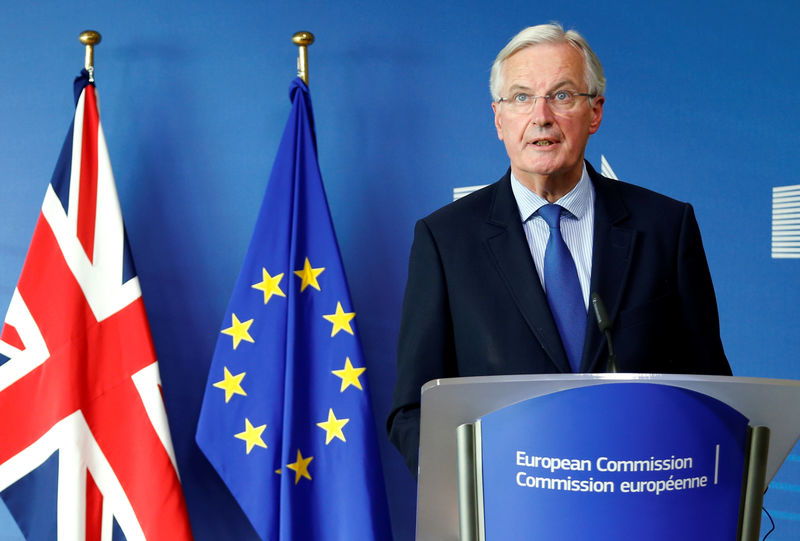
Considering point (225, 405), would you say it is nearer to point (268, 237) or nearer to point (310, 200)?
point (268, 237)

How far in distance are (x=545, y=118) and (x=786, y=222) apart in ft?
4.20

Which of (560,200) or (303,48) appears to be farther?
(303,48)

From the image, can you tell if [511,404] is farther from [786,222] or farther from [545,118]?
[786,222]

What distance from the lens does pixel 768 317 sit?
2572 millimetres

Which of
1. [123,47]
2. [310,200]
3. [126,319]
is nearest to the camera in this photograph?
[126,319]

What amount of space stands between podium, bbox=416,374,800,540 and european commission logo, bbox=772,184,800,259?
5.73ft

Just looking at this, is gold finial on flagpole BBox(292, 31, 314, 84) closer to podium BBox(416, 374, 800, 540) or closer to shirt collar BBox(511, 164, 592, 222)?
shirt collar BBox(511, 164, 592, 222)

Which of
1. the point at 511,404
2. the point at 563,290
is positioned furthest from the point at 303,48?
the point at 511,404

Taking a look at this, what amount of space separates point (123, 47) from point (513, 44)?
1.50m

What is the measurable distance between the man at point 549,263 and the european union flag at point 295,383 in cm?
73

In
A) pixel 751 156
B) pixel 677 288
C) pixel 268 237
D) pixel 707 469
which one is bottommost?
pixel 707 469

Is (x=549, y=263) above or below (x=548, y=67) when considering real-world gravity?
below

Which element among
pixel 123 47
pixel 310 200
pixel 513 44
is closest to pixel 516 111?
pixel 513 44

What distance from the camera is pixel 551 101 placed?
1721mm
